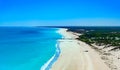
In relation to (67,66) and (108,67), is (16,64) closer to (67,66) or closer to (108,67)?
(67,66)

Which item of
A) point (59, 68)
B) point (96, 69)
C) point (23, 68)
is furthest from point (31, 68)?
point (96, 69)

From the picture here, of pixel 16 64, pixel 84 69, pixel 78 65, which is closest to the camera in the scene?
pixel 84 69

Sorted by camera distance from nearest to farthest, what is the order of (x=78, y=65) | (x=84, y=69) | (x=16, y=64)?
1. (x=84, y=69)
2. (x=78, y=65)
3. (x=16, y=64)

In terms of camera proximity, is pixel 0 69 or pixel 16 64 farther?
pixel 16 64

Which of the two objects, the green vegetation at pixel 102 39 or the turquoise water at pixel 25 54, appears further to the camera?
the green vegetation at pixel 102 39

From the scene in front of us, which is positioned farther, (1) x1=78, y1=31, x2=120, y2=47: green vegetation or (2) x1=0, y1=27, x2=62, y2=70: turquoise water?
Result: (1) x1=78, y1=31, x2=120, y2=47: green vegetation

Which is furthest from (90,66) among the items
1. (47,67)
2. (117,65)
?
(47,67)

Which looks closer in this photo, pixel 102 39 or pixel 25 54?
pixel 25 54

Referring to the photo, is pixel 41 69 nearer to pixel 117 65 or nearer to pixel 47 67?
pixel 47 67

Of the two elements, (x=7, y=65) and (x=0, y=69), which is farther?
(x=7, y=65)
